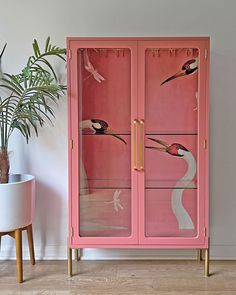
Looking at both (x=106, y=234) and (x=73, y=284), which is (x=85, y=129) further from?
(x=73, y=284)

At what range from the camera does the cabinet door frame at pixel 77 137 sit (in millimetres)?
2551

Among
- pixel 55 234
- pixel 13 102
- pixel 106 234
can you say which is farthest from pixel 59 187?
pixel 13 102

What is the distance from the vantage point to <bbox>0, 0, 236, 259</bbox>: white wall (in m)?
2.87

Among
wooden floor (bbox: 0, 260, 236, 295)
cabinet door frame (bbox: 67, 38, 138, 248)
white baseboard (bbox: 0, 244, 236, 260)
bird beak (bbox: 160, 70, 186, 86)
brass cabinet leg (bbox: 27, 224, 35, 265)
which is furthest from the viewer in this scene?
white baseboard (bbox: 0, 244, 236, 260)

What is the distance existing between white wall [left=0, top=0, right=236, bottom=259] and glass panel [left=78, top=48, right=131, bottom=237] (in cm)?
34

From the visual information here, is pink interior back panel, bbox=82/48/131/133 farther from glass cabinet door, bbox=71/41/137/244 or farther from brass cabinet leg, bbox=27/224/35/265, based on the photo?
brass cabinet leg, bbox=27/224/35/265

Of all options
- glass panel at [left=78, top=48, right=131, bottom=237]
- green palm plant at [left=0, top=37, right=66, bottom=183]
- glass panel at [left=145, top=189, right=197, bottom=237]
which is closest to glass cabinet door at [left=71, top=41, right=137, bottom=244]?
glass panel at [left=78, top=48, right=131, bottom=237]

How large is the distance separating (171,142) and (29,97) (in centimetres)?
106

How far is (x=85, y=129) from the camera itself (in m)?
2.68

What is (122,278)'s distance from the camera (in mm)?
2631

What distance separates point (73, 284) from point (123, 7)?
2.04 meters

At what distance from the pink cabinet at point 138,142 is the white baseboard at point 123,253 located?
0.36 meters

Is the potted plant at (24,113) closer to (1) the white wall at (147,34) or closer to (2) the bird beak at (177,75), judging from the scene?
(1) the white wall at (147,34)

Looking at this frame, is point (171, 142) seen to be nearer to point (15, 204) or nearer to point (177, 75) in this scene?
point (177, 75)
